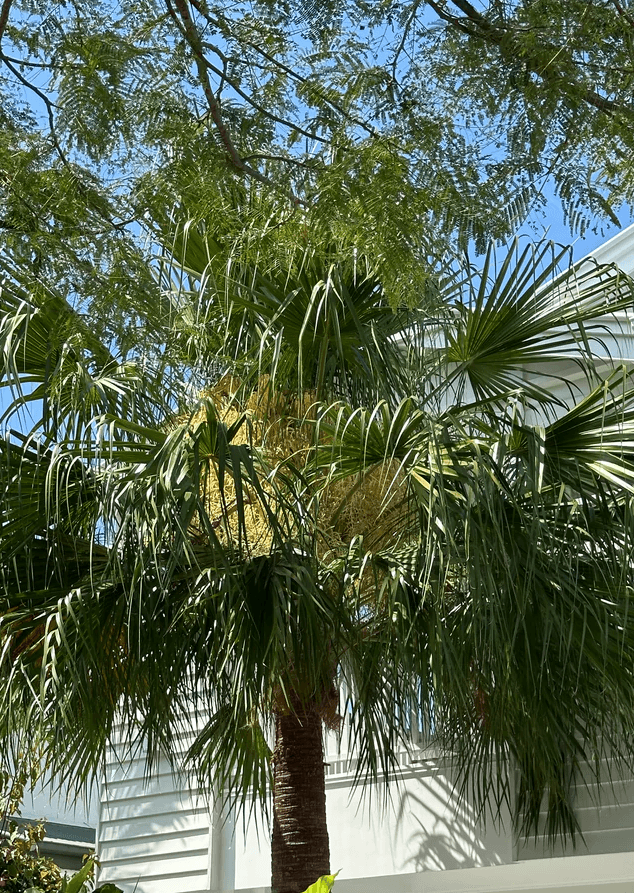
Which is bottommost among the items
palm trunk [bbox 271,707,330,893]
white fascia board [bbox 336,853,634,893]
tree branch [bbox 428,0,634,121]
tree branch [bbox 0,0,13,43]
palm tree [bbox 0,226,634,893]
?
white fascia board [bbox 336,853,634,893]

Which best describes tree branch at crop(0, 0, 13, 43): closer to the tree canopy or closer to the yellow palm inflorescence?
the tree canopy

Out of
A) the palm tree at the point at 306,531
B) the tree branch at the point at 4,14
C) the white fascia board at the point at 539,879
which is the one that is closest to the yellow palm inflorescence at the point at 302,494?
the palm tree at the point at 306,531

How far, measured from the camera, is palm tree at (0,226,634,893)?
3.67m

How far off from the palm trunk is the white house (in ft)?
1.18

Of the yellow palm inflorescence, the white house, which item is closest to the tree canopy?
the yellow palm inflorescence

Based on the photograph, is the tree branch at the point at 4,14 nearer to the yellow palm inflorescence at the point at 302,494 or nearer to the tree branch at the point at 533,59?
the tree branch at the point at 533,59

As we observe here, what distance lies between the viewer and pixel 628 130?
2.85m

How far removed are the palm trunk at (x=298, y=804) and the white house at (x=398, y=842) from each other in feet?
1.18

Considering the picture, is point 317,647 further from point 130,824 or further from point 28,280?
point 130,824

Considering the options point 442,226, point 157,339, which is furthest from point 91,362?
point 442,226

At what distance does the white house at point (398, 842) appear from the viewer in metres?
4.89

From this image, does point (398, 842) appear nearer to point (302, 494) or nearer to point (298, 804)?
point (298, 804)

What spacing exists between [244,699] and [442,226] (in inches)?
77.7

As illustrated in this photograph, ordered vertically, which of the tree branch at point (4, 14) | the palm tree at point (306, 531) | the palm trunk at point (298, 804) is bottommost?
the palm trunk at point (298, 804)
